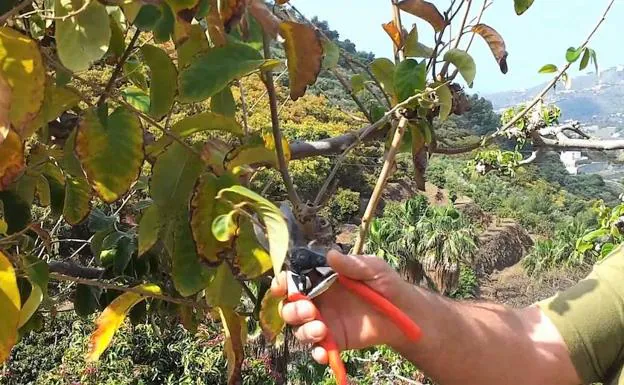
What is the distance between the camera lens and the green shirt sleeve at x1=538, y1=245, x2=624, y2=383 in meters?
0.83

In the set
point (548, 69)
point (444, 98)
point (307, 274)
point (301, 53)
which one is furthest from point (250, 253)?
point (548, 69)

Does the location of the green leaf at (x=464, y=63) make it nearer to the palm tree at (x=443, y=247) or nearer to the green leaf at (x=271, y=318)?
the green leaf at (x=271, y=318)

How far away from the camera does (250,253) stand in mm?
503

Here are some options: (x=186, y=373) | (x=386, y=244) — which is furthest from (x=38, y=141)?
(x=386, y=244)

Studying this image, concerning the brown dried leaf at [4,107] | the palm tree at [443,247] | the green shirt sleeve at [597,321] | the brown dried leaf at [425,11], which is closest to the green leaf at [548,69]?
the green shirt sleeve at [597,321]

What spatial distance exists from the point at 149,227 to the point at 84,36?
0.18m

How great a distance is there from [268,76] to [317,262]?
5.1 inches

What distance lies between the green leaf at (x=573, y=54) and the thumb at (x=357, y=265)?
2.33 ft

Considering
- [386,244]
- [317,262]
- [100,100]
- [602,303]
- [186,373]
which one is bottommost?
[386,244]

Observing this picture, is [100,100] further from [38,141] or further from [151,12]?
[38,141]

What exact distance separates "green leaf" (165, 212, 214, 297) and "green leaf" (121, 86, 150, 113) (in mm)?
181

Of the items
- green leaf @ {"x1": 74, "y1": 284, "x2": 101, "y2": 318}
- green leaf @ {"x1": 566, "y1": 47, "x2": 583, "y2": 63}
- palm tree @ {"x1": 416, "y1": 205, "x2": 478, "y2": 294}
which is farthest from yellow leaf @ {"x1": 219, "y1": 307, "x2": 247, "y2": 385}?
palm tree @ {"x1": 416, "y1": 205, "x2": 478, "y2": 294}

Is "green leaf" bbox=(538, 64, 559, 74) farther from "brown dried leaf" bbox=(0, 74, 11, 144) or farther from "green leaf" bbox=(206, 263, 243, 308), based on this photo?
"brown dried leaf" bbox=(0, 74, 11, 144)

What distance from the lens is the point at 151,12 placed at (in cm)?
46
